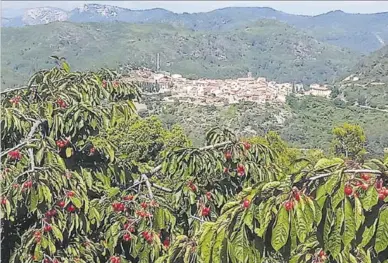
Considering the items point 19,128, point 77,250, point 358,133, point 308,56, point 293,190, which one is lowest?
point 308,56

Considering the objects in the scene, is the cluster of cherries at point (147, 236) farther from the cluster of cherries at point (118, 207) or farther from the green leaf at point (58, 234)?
the green leaf at point (58, 234)

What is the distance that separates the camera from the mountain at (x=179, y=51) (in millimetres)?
121312

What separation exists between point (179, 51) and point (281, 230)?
136m

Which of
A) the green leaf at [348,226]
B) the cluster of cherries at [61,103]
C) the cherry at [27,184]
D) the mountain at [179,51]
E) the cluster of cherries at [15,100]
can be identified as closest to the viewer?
the green leaf at [348,226]

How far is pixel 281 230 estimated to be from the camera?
4.90 ft

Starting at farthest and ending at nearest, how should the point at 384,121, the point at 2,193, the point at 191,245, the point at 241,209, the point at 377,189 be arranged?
the point at 384,121
the point at 2,193
the point at 191,245
the point at 241,209
the point at 377,189

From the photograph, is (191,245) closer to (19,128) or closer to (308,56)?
(19,128)

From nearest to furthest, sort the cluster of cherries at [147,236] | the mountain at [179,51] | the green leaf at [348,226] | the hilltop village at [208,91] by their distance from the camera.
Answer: the green leaf at [348,226], the cluster of cherries at [147,236], the hilltop village at [208,91], the mountain at [179,51]

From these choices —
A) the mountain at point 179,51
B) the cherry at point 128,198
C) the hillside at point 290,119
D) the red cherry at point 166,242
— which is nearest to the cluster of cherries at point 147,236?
the red cherry at point 166,242

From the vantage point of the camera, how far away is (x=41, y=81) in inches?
153

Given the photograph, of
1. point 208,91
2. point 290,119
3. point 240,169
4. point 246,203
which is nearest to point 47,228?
point 240,169

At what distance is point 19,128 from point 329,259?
2.17 meters

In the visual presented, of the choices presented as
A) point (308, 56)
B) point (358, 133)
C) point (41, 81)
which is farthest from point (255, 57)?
point (41, 81)

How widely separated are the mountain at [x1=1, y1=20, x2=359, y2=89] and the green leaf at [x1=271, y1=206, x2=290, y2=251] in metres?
100.0
